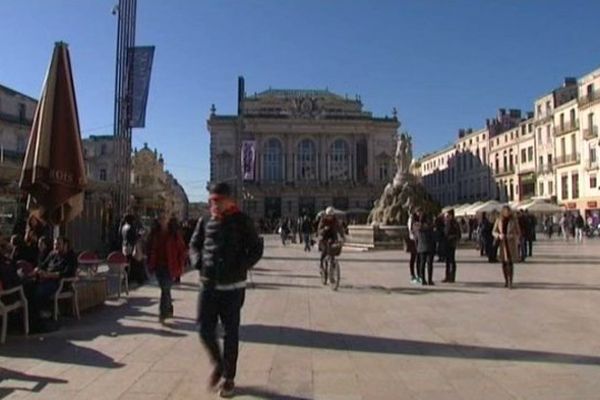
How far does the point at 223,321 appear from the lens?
17.4ft

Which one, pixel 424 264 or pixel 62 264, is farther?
pixel 424 264

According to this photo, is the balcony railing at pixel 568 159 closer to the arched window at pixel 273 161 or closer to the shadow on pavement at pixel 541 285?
the arched window at pixel 273 161

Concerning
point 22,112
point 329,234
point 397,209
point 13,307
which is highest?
point 22,112

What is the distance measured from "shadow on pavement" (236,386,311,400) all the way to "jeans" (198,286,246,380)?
182 mm

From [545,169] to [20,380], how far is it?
64750 mm

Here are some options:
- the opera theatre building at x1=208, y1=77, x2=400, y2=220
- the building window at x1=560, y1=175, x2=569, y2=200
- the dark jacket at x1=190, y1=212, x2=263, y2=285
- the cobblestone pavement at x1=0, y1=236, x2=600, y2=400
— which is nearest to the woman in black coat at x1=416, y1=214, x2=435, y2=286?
the cobblestone pavement at x1=0, y1=236, x2=600, y2=400

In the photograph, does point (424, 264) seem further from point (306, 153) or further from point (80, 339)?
point (306, 153)

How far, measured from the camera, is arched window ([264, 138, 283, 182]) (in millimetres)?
92688

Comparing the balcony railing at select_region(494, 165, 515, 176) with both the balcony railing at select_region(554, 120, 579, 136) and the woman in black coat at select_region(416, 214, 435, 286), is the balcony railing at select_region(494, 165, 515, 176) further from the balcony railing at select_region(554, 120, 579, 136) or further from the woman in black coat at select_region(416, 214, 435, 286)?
the woman in black coat at select_region(416, 214, 435, 286)

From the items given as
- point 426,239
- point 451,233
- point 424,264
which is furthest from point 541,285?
point 426,239

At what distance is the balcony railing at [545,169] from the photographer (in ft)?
206

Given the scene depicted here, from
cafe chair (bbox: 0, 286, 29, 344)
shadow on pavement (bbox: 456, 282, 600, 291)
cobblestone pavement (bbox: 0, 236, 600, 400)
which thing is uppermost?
cafe chair (bbox: 0, 286, 29, 344)

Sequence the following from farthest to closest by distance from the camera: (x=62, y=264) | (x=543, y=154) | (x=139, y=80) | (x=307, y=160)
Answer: (x=307, y=160)
(x=543, y=154)
(x=139, y=80)
(x=62, y=264)

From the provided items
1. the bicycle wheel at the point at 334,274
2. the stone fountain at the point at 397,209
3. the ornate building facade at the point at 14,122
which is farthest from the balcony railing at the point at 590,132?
the ornate building facade at the point at 14,122
